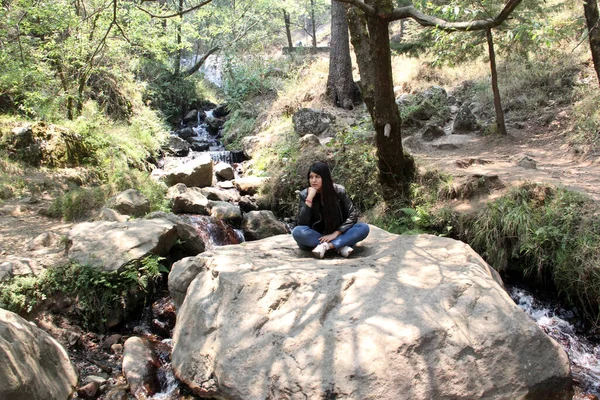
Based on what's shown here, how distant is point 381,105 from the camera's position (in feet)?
20.9

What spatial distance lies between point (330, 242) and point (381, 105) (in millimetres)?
2778

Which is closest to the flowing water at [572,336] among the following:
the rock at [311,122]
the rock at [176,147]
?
the rock at [311,122]

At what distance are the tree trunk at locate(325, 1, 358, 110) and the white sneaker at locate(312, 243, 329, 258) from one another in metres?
8.87

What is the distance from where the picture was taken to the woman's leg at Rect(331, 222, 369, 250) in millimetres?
4496

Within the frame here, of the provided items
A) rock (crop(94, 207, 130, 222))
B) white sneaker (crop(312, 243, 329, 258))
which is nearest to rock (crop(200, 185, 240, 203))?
rock (crop(94, 207, 130, 222))

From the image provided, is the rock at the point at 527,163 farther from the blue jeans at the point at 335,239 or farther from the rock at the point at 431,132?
the blue jeans at the point at 335,239

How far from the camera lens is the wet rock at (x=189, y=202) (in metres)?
8.31

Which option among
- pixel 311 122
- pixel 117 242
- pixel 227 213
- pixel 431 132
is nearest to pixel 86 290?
pixel 117 242

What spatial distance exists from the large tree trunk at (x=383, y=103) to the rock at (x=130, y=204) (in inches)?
166

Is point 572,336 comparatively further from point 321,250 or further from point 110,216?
point 110,216

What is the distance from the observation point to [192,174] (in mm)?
9781

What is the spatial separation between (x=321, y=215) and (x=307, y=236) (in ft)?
1.00

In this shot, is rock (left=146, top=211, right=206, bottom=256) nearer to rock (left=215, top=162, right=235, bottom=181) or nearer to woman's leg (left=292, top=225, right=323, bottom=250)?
woman's leg (left=292, top=225, right=323, bottom=250)

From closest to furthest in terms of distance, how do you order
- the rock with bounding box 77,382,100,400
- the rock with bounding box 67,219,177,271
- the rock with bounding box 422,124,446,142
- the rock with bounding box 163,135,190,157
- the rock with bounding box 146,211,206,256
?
the rock with bounding box 77,382,100,400
the rock with bounding box 67,219,177,271
the rock with bounding box 146,211,206,256
the rock with bounding box 422,124,446,142
the rock with bounding box 163,135,190,157
